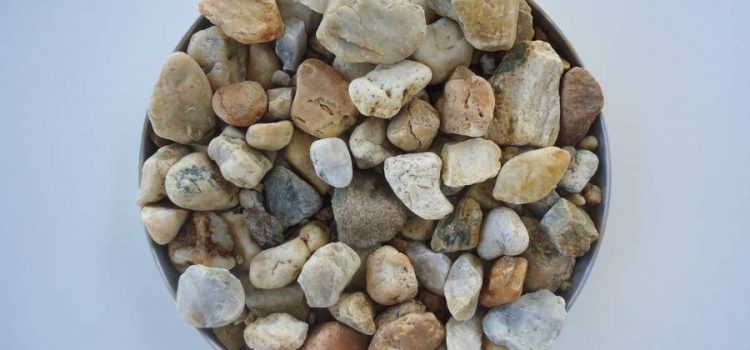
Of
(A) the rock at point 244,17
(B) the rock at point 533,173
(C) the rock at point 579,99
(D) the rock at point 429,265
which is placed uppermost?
(C) the rock at point 579,99

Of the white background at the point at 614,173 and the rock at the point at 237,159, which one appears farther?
the white background at the point at 614,173

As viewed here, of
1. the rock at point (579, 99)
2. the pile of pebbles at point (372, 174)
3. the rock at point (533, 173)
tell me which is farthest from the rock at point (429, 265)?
the rock at point (579, 99)

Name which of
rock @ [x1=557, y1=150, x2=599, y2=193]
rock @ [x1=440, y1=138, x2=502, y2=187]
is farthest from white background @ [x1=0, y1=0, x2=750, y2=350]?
rock @ [x1=440, y1=138, x2=502, y2=187]

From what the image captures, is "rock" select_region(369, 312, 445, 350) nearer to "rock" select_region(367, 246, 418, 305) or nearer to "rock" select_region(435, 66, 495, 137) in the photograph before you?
"rock" select_region(367, 246, 418, 305)

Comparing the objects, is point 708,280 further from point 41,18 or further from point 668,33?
point 41,18

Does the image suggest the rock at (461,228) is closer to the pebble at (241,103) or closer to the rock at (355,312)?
the rock at (355,312)

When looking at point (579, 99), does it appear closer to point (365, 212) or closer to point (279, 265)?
point (365, 212)

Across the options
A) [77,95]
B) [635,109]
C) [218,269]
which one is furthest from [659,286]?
[77,95]
